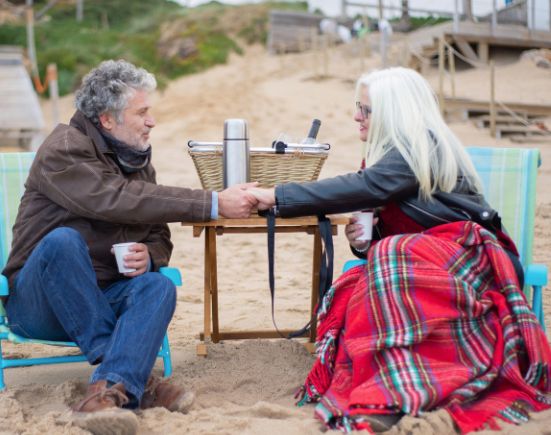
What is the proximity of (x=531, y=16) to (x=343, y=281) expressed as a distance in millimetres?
14803

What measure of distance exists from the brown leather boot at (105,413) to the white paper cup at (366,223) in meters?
1.10

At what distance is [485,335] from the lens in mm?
2922

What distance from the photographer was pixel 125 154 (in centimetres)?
337

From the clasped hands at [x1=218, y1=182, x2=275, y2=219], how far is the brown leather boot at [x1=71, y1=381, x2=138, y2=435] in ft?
2.72

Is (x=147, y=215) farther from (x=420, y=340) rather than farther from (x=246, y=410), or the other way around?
(x=420, y=340)

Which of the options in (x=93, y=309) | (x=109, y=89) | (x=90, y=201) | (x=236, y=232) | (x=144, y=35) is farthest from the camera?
(x=144, y=35)

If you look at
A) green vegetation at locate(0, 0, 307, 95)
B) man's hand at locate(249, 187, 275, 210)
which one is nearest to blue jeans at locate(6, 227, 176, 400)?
man's hand at locate(249, 187, 275, 210)

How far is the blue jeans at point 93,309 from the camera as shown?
2943 mm

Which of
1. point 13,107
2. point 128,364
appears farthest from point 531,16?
point 128,364

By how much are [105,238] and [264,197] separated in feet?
2.15

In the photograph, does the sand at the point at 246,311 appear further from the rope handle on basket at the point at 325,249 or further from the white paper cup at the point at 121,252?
the white paper cup at the point at 121,252

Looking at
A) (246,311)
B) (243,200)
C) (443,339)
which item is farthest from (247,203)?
(246,311)

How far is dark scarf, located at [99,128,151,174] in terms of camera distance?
3.36 metres

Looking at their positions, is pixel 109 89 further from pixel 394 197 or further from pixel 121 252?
pixel 394 197
